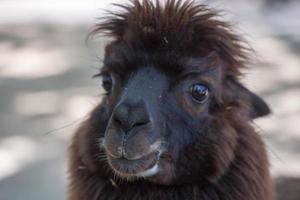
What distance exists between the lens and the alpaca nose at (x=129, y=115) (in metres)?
2.44

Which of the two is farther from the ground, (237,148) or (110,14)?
(110,14)

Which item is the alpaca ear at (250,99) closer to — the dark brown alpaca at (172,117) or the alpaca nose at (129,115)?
the dark brown alpaca at (172,117)

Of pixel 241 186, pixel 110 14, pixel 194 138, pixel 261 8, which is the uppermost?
pixel 110 14

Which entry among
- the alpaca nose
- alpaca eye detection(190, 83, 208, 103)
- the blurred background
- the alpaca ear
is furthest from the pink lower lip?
the blurred background

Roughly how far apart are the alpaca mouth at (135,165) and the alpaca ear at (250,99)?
0.47 metres

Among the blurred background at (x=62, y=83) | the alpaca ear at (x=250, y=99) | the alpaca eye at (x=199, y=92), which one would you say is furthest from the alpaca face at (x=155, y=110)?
the blurred background at (x=62, y=83)

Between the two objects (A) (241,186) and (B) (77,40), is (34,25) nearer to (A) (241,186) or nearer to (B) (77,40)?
(B) (77,40)

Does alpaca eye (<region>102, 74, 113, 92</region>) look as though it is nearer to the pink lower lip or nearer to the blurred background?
the pink lower lip

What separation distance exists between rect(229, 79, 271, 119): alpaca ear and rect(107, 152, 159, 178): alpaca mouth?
1.53ft

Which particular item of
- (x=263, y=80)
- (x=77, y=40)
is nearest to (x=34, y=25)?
(x=77, y=40)

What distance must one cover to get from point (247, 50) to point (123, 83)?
532 mm

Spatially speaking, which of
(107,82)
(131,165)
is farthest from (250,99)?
(131,165)

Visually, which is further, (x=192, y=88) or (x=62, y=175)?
(x=62, y=175)

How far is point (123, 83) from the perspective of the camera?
2.69 m
